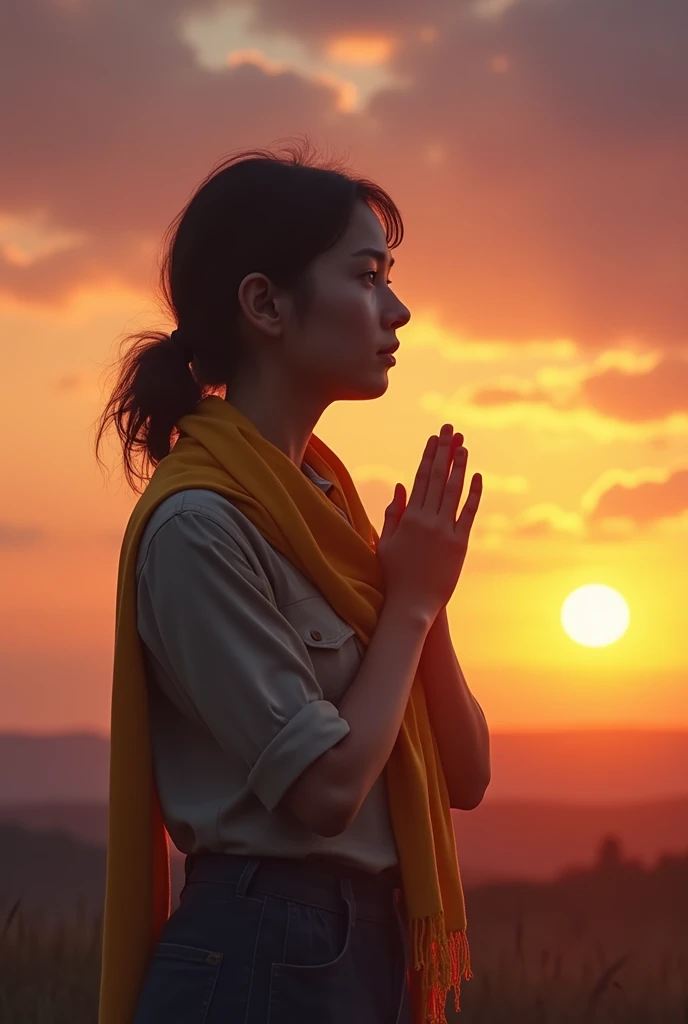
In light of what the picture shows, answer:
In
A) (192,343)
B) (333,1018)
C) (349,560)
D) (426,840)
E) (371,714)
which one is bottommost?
(333,1018)

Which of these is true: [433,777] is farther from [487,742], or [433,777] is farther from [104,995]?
[104,995]

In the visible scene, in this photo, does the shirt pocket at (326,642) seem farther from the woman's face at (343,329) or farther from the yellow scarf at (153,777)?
the woman's face at (343,329)

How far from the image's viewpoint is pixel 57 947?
16.2ft

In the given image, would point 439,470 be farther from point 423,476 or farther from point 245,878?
point 245,878

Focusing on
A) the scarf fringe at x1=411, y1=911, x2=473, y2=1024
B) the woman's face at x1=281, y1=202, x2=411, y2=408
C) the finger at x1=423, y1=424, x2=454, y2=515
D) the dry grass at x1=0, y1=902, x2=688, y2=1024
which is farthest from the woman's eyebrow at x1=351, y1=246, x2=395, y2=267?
the dry grass at x1=0, y1=902, x2=688, y2=1024

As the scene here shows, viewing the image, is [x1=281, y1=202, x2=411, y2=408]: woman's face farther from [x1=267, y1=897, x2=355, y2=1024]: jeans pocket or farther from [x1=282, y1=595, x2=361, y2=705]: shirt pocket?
[x1=267, y1=897, x2=355, y2=1024]: jeans pocket

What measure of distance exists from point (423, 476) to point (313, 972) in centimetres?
98

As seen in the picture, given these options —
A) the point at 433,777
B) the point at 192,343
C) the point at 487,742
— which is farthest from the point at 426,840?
the point at 192,343

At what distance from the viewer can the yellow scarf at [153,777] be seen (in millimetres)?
2402

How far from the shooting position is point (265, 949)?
7.25 ft

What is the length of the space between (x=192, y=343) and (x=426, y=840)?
112cm

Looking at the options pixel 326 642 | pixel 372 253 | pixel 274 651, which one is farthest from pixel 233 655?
pixel 372 253

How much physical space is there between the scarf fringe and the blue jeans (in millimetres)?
132

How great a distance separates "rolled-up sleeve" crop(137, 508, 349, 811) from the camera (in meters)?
2.18
